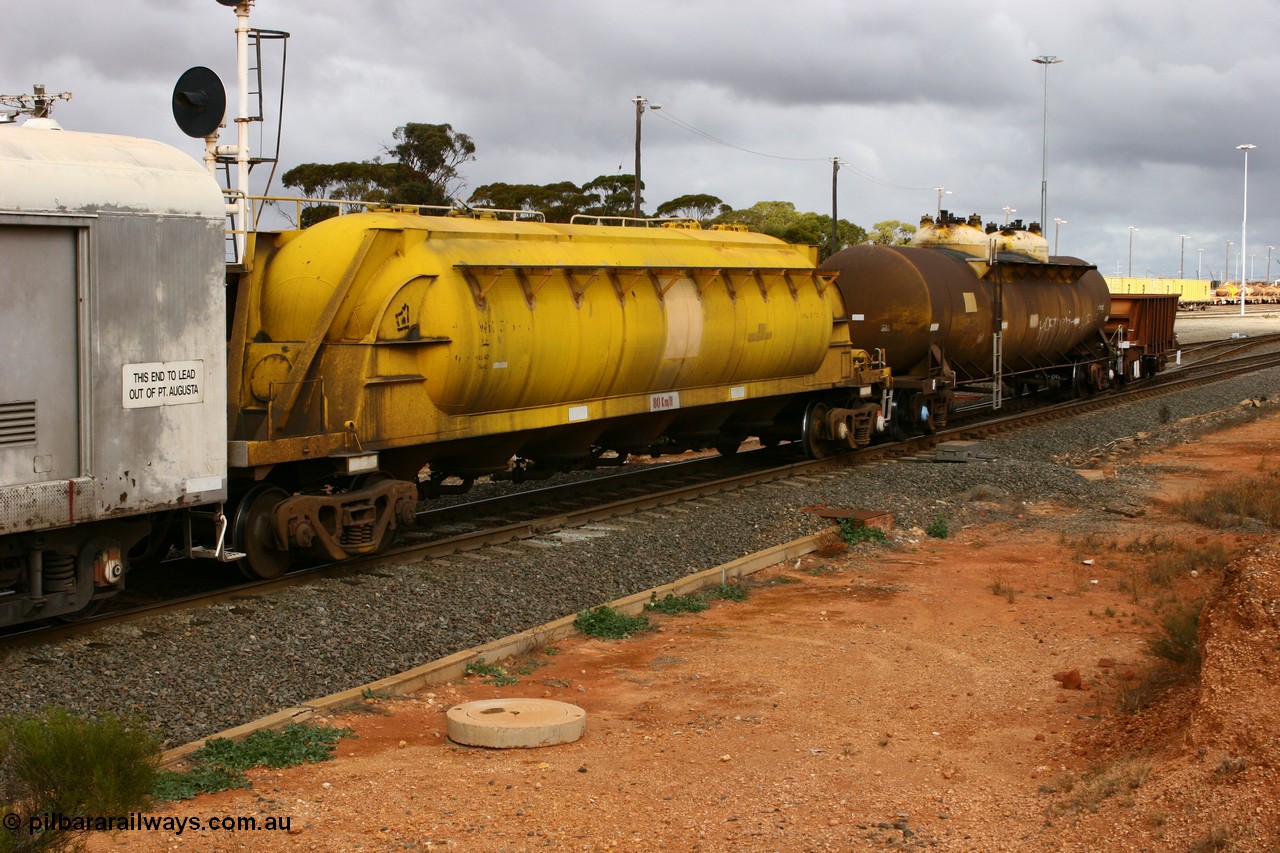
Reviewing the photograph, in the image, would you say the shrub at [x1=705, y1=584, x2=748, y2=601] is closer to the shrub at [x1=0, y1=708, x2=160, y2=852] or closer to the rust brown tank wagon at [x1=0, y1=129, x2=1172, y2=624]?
the rust brown tank wagon at [x1=0, y1=129, x2=1172, y2=624]

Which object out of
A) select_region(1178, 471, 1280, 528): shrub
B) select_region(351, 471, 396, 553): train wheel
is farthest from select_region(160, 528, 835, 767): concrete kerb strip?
select_region(1178, 471, 1280, 528): shrub

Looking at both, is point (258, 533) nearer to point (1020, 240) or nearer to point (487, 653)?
point (487, 653)

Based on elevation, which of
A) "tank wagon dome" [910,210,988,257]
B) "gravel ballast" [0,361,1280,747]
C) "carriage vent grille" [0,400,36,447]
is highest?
"tank wagon dome" [910,210,988,257]

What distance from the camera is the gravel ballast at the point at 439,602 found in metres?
8.01

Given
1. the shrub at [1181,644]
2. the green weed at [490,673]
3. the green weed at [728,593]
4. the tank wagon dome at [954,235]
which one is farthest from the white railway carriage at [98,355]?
the tank wagon dome at [954,235]

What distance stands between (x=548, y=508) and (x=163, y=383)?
6156 mm

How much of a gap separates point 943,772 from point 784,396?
37.6 feet

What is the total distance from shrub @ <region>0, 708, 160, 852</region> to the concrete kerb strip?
2.88ft

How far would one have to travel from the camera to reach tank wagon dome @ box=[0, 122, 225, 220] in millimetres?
8023

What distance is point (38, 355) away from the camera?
Result: 26.9 feet

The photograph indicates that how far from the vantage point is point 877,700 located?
27.7ft

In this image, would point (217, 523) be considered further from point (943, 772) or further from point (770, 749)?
point (943, 772)

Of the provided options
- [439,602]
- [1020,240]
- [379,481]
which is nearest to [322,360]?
[379,481]

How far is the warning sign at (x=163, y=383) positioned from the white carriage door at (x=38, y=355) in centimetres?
41
